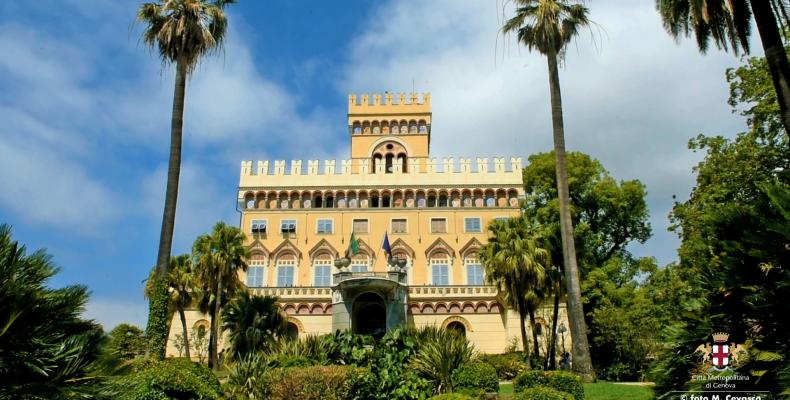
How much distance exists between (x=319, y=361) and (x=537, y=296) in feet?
42.4

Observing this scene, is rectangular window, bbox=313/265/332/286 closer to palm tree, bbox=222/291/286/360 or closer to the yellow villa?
the yellow villa

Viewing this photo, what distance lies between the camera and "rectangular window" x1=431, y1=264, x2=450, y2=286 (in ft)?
125

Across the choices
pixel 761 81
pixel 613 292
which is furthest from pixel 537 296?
pixel 761 81

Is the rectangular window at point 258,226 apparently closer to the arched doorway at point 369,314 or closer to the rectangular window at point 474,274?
the arched doorway at point 369,314

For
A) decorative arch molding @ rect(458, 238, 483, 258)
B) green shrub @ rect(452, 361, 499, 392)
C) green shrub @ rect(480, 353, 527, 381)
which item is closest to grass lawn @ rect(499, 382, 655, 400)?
green shrub @ rect(452, 361, 499, 392)

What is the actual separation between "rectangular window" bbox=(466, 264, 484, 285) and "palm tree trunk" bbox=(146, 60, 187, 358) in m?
23.5

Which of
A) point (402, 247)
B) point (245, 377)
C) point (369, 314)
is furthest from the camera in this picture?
point (402, 247)

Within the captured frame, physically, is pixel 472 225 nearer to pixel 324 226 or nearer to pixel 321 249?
pixel 324 226

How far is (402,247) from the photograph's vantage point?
38938 millimetres

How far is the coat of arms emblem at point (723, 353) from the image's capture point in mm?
7211

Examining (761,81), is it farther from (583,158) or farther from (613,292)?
(583,158)

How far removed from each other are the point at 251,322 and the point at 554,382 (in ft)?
51.6

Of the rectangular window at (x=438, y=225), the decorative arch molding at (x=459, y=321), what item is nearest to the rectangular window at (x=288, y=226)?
the rectangular window at (x=438, y=225)

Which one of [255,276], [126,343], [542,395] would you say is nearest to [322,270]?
[255,276]
